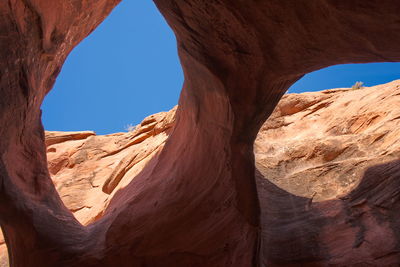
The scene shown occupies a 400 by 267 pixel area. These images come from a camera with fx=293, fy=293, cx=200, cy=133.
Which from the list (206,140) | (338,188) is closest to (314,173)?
(338,188)

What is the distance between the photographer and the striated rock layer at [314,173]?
471cm

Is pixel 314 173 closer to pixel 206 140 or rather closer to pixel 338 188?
pixel 338 188

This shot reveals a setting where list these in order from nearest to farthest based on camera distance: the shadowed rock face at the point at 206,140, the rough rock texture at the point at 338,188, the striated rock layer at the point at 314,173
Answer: the shadowed rock face at the point at 206,140 → the rough rock texture at the point at 338,188 → the striated rock layer at the point at 314,173

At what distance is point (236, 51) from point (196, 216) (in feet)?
8.37

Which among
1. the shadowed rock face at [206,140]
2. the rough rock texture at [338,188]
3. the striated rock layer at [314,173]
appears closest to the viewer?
the shadowed rock face at [206,140]

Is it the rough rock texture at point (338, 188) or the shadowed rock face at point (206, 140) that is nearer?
the shadowed rock face at point (206, 140)

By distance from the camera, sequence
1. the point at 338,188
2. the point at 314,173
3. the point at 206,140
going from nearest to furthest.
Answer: the point at 206,140 < the point at 338,188 < the point at 314,173

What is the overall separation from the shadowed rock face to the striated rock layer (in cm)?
4

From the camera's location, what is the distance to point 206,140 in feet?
15.4

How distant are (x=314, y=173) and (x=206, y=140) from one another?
2.99 m

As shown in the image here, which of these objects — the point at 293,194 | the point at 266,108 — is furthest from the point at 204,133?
the point at 293,194

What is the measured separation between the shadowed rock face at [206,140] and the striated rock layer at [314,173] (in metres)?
0.04

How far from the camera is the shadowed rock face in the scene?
2.93 meters

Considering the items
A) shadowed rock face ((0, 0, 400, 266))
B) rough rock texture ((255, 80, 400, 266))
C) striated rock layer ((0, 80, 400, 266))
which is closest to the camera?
shadowed rock face ((0, 0, 400, 266))
